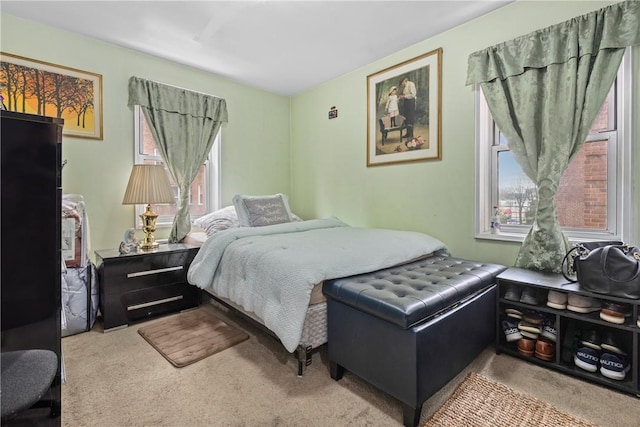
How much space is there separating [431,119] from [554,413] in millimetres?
2226

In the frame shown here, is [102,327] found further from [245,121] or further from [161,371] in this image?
[245,121]

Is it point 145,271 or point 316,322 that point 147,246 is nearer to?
point 145,271

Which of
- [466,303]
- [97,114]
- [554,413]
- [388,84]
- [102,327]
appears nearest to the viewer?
[554,413]

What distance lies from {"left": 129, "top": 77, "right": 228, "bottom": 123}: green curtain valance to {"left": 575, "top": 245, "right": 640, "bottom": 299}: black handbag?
3393 mm

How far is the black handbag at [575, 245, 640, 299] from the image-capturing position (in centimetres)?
151

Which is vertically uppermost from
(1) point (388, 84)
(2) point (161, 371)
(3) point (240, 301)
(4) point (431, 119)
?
(1) point (388, 84)

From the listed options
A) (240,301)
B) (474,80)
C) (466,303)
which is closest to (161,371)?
(240,301)

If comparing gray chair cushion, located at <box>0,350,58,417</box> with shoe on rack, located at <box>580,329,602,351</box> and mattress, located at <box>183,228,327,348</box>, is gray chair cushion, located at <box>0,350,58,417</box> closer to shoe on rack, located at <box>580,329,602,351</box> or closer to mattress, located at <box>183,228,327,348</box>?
mattress, located at <box>183,228,327,348</box>

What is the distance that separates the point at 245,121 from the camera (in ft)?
12.1

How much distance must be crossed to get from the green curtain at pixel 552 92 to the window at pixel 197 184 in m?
2.81

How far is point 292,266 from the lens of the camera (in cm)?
171

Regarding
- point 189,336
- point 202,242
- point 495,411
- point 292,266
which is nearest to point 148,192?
point 202,242

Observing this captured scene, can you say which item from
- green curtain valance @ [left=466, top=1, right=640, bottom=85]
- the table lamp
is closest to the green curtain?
green curtain valance @ [left=466, top=1, right=640, bottom=85]

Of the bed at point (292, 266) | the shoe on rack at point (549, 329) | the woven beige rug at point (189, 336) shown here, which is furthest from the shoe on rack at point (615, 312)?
the woven beige rug at point (189, 336)
